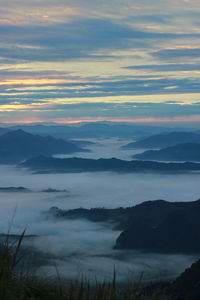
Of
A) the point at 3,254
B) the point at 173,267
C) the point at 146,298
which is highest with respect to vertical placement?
the point at 3,254

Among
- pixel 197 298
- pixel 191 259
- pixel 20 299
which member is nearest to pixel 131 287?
pixel 20 299

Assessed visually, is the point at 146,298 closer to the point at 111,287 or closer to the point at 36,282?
the point at 111,287

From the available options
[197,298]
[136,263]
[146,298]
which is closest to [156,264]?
[136,263]

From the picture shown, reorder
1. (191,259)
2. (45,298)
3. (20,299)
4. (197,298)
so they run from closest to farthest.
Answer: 1. (20,299)
2. (45,298)
3. (197,298)
4. (191,259)

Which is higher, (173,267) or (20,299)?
(20,299)

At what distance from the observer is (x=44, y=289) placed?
469 inches

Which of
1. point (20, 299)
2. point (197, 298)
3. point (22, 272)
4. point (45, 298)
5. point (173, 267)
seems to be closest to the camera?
point (20, 299)

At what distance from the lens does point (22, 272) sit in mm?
12641

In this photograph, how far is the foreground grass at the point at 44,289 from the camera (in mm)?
10752

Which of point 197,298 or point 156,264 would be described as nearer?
point 197,298

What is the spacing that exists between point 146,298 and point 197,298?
233 feet

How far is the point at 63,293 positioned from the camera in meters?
11.8

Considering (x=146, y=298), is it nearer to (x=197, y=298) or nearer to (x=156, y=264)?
(x=197, y=298)

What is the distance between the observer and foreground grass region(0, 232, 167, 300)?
10.8 meters
